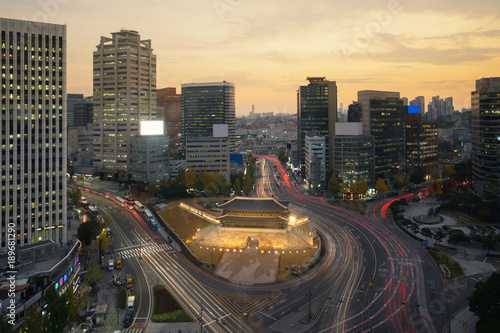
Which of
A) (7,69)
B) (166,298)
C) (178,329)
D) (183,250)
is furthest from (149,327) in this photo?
(7,69)

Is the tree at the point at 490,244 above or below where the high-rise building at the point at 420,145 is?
below

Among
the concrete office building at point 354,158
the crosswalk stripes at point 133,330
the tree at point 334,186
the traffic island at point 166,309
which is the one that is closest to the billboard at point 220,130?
the concrete office building at point 354,158

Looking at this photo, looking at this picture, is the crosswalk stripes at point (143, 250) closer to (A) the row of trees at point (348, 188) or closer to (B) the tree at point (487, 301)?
(B) the tree at point (487, 301)

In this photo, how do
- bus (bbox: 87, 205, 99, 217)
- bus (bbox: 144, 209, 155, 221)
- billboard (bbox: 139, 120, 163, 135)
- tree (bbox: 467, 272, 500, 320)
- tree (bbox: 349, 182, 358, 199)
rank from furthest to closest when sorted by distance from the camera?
1. billboard (bbox: 139, 120, 163, 135)
2. tree (bbox: 349, 182, 358, 199)
3. bus (bbox: 87, 205, 99, 217)
4. bus (bbox: 144, 209, 155, 221)
5. tree (bbox: 467, 272, 500, 320)

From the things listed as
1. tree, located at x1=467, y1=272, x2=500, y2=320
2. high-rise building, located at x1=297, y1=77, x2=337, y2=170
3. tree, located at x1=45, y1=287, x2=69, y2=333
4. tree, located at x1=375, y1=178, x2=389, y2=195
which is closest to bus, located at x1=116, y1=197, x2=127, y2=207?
tree, located at x1=45, y1=287, x2=69, y2=333

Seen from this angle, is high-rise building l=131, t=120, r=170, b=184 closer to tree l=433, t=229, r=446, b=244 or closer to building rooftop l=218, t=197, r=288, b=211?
building rooftop l=218, t=197, r=288, b=211

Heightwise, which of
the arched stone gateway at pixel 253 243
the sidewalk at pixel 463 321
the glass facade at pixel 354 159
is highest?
the glass facade at pixel 354 159

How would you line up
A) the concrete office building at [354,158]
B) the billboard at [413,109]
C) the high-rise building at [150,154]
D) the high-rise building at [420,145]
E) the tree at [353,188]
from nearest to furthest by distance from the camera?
1. the tree at [353,188]
2. the concrete office building at [354,158]
3. the high-rise building at [150,154]
4. the high-rise building at [420,145]
5. the billboard at [413,109]
